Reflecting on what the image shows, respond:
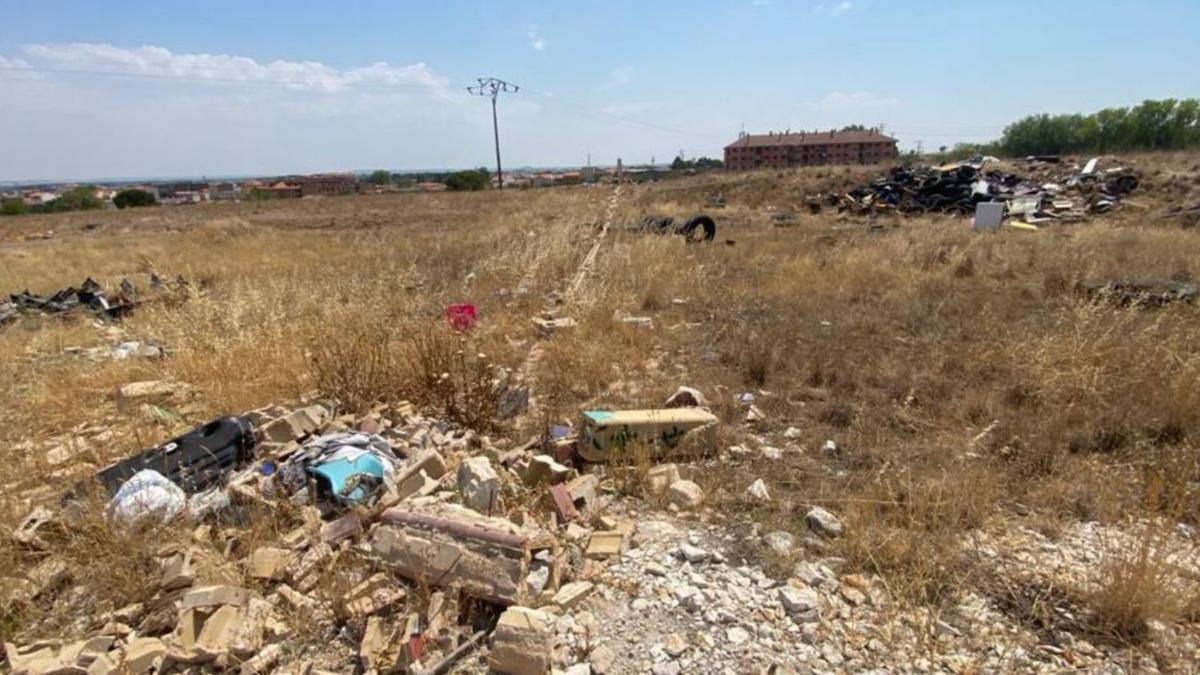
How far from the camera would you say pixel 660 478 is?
3.06 metres

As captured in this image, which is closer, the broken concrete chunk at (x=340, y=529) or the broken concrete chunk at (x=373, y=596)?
the broken concrete chunk at (x=373, y=596)

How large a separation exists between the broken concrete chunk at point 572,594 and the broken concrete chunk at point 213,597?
1173 millimetres

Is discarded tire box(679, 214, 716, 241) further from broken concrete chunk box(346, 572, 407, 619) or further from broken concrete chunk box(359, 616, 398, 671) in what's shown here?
broken concrete chunk box(359, 616, 398, 671)

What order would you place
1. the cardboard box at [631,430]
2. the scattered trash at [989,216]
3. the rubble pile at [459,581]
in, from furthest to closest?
the scattered trash at [989,216] < the cardboard box at [631,430] < the rubble pile at [459,581]

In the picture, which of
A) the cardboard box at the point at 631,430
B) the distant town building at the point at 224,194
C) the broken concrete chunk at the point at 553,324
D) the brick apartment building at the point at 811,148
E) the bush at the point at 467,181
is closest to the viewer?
the cardboard box at the point at 631,430

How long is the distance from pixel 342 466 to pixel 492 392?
Answer: 117 centimetres

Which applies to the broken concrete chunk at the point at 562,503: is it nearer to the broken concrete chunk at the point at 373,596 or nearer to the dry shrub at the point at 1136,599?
the broken concrete chunk at the point at 373,596

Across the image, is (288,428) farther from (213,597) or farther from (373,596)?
(373,596)

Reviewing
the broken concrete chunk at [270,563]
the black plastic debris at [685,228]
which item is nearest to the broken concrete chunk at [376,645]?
the broken concrete chunk at [270,563]

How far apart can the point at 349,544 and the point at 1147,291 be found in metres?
7.80

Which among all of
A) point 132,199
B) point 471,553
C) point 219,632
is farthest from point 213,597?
point 132,199

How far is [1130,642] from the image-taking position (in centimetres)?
196

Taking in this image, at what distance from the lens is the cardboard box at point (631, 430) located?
3260mm

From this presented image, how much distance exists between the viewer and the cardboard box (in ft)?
10.7
